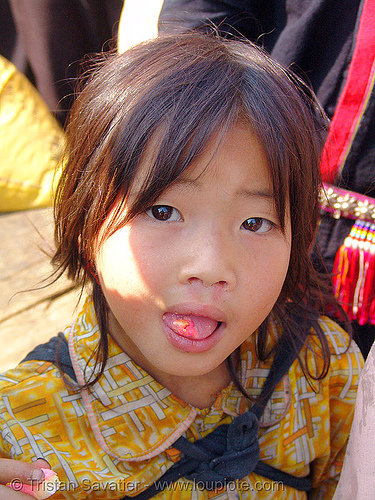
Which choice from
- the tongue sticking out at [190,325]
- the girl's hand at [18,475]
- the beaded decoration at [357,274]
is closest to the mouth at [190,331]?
the tongue sticking out at [190,325]

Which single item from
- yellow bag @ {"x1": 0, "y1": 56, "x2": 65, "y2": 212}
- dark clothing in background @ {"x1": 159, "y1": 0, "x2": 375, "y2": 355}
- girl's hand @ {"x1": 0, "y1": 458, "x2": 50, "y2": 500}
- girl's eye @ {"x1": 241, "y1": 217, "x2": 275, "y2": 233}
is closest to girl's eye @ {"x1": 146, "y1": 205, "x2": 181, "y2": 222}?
girl's eye @ {"x1": 241, "y1": 217, "x2": 275, "y2": 233}

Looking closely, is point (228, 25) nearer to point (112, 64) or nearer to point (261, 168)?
point (112, 64)

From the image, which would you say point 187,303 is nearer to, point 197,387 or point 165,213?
point 165,213

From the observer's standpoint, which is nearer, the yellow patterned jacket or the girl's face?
the girl's face

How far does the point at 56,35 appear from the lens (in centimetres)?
247

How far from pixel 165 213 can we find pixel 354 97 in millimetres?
580

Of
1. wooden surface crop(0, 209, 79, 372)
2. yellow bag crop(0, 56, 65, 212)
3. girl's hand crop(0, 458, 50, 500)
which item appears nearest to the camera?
girl's hand crop(0, 458, 50, 500)

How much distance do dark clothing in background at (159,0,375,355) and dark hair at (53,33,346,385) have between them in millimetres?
198

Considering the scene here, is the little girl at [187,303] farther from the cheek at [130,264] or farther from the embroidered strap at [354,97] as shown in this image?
the embroidered strap at [354,97]

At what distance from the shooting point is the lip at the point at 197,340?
81 cm

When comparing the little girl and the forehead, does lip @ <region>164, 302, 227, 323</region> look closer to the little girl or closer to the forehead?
the little girl

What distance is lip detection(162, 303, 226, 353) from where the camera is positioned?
0.81 metres

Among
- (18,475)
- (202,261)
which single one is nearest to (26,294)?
(18,475)

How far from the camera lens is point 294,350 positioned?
109cm
